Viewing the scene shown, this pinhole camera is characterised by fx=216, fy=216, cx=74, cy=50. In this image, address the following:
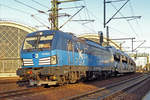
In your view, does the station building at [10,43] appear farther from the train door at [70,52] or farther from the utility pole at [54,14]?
the train door at [70,52]

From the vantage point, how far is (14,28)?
59.0 m

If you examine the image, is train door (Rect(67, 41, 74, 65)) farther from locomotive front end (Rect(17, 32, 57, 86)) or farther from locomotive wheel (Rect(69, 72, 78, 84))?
locomotive front end (Rect(17, 32, 57, 86))

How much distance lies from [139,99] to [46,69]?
5.69 metres

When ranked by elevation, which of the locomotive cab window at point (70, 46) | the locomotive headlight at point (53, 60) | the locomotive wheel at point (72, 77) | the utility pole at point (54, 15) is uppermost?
the utility pole at point (54, 15)

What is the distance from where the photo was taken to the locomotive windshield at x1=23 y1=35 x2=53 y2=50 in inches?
554

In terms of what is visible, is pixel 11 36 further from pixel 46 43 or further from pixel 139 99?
pixel 139 99

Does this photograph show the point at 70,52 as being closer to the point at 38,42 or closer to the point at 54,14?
the point at 38,42

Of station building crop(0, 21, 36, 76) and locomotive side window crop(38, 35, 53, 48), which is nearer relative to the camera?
locomotive side window crop(38, 35, 53, 48)

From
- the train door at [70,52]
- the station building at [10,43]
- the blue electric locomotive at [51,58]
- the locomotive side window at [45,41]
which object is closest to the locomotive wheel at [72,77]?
the blue electric locomotive at [51,58]

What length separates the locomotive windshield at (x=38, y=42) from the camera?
14063 mm

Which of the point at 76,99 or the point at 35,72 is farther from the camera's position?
the point at 35,72

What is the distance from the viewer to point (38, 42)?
1443cm

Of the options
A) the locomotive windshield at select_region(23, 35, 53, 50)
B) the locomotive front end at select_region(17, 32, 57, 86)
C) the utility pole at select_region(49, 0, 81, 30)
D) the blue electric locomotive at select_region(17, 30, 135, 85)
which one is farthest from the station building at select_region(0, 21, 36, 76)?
the locomotive front end at select_region(17, 32, 57, 86)

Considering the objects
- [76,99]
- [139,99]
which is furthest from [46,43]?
[139,99]
